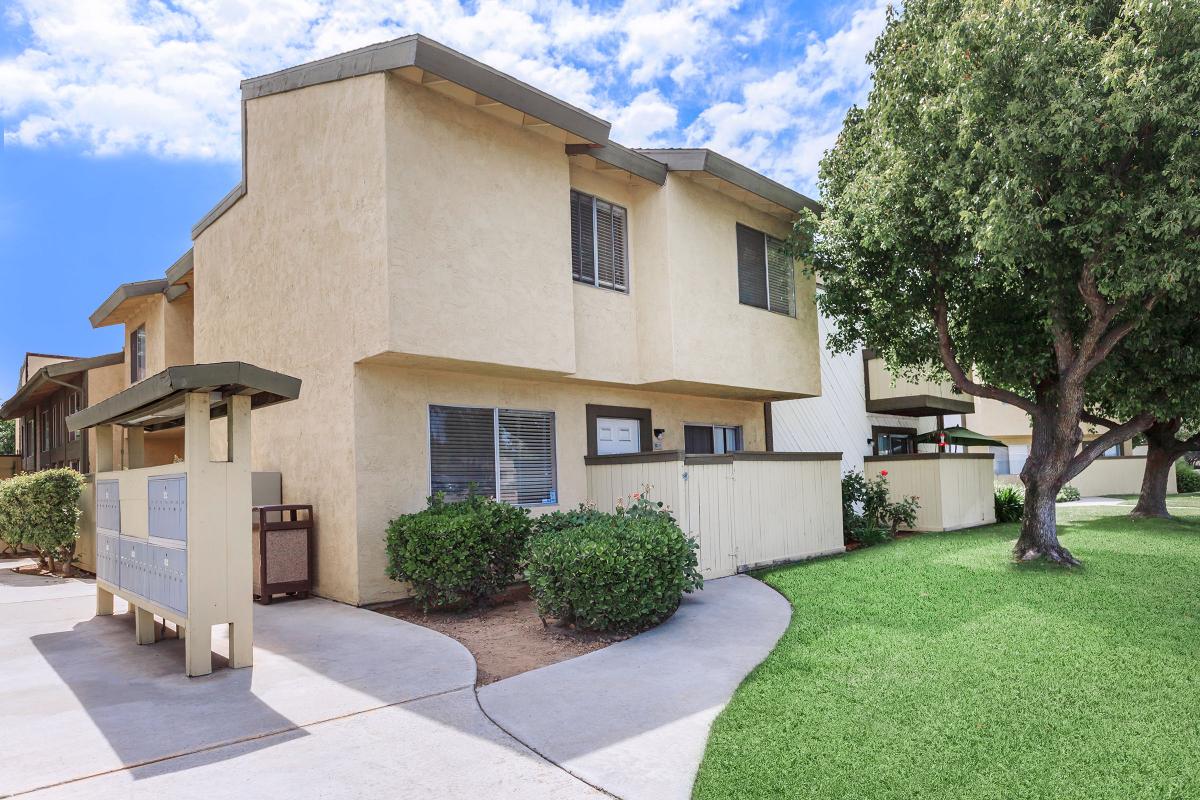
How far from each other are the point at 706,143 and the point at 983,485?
10651 mm

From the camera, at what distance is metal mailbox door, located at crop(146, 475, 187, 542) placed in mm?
6371

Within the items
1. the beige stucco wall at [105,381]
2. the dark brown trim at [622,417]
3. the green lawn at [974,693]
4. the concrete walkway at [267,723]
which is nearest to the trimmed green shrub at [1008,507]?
the green lawn at [974,693]

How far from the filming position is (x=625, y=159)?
36.3ft

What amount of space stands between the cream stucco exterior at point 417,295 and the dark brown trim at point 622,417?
134 millimetres

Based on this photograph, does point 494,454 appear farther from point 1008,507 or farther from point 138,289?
point 1008,507

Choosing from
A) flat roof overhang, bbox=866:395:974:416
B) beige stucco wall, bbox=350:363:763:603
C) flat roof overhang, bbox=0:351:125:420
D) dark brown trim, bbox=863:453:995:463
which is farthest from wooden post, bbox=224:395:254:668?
flat roof overhang, bbox=866:395:974:416

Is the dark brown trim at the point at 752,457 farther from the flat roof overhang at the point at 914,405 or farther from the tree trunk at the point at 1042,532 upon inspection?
the flat roof overhang at the point at 914,405

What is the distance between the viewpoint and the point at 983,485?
17219 millimetres

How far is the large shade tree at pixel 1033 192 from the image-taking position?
8.55 m

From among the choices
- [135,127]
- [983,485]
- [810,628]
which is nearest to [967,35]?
[810,628]

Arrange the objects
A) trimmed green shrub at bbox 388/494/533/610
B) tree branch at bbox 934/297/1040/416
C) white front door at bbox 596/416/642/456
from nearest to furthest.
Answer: trimmed green shrub at bbox 388/494/533/610 → tree branch at bbox 934/297/1040/416 → white front door at bbox 596/416/642/456

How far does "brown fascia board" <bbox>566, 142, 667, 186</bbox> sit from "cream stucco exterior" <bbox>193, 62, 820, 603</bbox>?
0.77ft

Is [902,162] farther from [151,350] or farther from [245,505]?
[151,350]

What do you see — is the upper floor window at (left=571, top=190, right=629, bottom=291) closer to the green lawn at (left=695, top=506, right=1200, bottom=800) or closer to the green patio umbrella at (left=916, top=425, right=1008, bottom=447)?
the green lawn at (left=695, top=506, right=1200, bottom=800)
